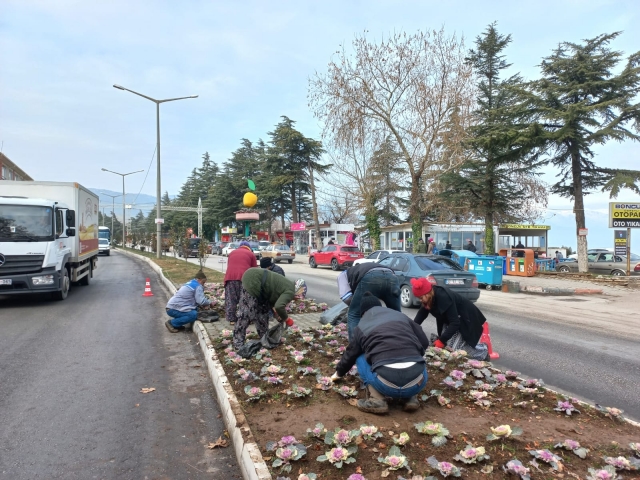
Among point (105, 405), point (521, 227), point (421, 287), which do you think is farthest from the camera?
point (521, 227)

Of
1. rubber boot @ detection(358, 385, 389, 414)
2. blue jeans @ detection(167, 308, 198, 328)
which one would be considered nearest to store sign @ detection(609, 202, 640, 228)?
blue jeans @ detection(167, 308, 198, 328)


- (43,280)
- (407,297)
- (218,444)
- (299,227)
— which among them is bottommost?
(218,444)

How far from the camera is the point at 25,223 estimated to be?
11.0 metres

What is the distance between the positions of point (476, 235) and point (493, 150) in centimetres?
1238

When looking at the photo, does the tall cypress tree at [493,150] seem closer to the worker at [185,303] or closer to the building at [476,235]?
the building at [476,235]

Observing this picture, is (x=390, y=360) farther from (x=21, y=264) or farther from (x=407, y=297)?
(x=21, y=264)

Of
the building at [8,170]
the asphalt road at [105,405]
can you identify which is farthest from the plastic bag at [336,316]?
the building at [8,170]

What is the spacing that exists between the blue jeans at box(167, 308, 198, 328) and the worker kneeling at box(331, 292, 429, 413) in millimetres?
4954

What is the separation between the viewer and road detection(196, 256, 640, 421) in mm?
5484

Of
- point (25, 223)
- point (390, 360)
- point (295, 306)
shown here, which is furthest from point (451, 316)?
point (25, 223)

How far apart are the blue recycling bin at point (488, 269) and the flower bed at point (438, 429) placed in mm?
12261

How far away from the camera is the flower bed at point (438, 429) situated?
3.06 m

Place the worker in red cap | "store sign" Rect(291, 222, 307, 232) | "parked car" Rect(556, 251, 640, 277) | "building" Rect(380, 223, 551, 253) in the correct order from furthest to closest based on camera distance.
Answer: "store sign" Rect(291, 222, 307, 232), "building" Rect(380, 223, 551, 253), "parked car" Rect(556, 251, 640, 277), the worker in red cap

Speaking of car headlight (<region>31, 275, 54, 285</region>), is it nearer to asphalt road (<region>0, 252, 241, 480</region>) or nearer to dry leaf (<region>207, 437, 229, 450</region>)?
asphalt road (<region>0, 252, 241, 480</region>)
